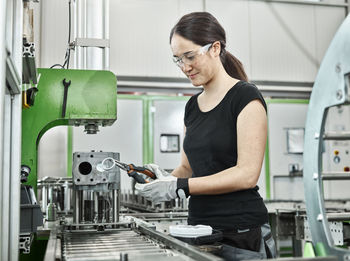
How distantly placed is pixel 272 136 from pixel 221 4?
1.58 metres

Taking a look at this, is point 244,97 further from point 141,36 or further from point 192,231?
point 141,36

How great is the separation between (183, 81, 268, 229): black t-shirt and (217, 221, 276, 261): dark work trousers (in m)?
0.02

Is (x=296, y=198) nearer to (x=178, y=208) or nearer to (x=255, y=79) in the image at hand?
(x=255, y=79)

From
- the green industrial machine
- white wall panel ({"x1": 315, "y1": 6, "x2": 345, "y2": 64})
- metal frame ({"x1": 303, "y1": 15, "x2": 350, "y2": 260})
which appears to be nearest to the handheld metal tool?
the green industrial machine

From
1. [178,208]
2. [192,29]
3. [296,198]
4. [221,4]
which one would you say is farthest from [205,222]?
[221,4]

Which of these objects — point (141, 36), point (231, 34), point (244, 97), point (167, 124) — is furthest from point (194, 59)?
point (231, 34)

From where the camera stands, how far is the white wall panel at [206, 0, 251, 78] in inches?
191

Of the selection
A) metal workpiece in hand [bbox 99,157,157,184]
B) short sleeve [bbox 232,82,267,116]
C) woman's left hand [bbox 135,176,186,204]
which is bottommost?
woman's left hand [bbox 135,176,186,204]

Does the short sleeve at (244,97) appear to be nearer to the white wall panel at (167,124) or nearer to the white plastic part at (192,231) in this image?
the white plastic part at (192,231)

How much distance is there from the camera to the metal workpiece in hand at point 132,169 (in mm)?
1407

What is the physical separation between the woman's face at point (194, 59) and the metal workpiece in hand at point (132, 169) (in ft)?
1.15

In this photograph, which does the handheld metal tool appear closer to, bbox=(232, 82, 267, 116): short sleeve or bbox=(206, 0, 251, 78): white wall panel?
bbox=(232, 82, 267, 116): short sleeve

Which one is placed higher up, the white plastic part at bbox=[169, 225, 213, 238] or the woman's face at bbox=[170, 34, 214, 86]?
the woman's face at bbox=[170, 34, 214, 86]

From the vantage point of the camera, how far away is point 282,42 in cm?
505
